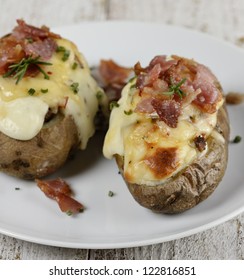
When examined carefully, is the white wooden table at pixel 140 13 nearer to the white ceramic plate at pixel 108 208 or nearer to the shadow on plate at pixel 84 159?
the white ceramic plate at pixel 108 208

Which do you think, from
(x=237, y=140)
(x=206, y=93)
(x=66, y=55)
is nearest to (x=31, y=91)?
(x=66, y=55)

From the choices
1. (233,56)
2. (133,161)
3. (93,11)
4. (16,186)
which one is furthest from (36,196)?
(93,11)

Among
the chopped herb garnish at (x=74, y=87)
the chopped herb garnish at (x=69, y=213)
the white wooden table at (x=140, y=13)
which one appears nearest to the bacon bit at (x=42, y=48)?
the chopped herb garnish at (x=74, y=87)

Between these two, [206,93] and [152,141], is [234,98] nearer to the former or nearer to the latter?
[206,93]

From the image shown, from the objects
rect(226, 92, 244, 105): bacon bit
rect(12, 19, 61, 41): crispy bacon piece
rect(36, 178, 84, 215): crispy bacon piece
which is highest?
rect(12, 19, 61, 41): crispy bacon piece

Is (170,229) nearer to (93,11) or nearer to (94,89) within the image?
(94,89)

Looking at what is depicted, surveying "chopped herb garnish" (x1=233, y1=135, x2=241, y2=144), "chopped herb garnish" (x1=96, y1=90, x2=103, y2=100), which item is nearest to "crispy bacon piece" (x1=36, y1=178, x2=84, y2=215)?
"chopped herb garnish" (x1=96, y1=90, x2=103, y2=100)

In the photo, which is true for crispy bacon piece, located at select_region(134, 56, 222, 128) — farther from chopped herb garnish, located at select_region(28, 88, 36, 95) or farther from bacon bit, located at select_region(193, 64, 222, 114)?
chopped herb garnish, located at select_region(28, 88, 36, 95)
